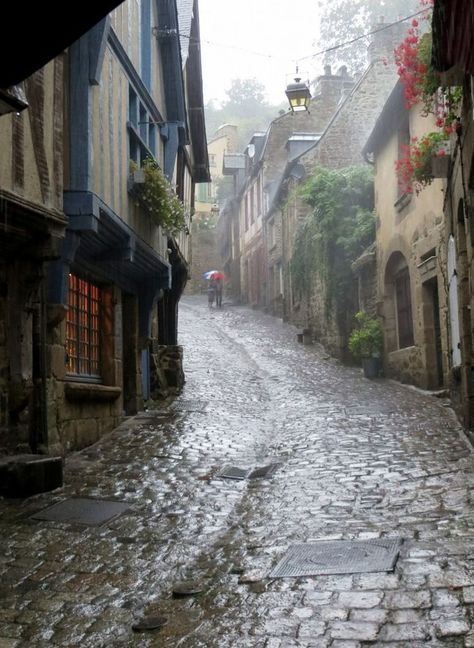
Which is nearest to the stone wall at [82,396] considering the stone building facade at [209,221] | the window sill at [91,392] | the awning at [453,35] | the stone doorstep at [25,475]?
the window sill at [91,392]

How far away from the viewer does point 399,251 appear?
45.9 feet

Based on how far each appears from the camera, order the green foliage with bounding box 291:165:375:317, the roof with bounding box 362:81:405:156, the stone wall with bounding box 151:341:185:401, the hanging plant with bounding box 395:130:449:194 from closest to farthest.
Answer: the hanging plant with bounding box 395:130:449:194, the stone wall with bounding box 151:341:185:401, the roof with bounding box 362:81:405:156, the green foliage with bounding box 291:165:375:317

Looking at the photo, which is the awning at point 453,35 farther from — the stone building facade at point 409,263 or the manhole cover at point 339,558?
the stone building facade at point 409,263

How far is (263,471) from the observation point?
748cm

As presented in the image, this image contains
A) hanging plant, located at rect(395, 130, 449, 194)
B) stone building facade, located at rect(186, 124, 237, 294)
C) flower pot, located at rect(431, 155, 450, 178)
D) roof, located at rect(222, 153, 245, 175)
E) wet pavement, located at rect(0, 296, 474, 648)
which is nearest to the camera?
wet pavement, located at rect(0, 296, 474, 648)

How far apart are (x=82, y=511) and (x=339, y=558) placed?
2291mm

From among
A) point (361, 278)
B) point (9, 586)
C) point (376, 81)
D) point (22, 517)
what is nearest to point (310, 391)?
point (361, 278)

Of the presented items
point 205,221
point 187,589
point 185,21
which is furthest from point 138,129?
point 205,221

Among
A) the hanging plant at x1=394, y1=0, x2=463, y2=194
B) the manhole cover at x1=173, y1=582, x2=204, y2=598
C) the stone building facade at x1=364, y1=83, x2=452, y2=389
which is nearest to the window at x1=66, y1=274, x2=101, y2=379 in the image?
the hanging plant at x1=394, y1=0, x2=463, y2=194

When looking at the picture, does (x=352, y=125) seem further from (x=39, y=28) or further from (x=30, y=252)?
(x=39, y=28)

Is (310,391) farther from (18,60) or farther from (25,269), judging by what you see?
(18,60)

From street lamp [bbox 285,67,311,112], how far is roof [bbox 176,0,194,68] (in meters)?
2.92

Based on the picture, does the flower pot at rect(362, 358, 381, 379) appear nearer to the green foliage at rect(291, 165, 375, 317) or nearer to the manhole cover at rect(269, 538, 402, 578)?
the green foliage at rect(291, 165, 375, 317)

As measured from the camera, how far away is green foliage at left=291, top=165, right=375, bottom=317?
17938mm
